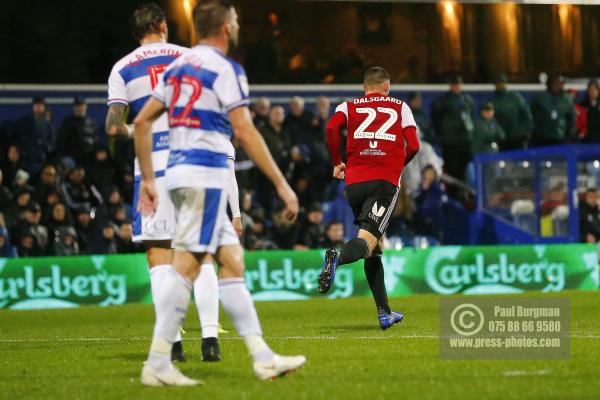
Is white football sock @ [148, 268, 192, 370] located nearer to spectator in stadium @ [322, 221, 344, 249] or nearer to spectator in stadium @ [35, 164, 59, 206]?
spectator in stadium @ [35, 164, 59, 206]

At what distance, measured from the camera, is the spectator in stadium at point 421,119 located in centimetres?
2136

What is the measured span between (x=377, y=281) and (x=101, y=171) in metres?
9.77

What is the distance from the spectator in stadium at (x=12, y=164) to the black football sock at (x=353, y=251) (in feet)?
32.5

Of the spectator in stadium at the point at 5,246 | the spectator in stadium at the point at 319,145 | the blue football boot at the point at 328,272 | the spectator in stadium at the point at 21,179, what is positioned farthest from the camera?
the spectator in stadium at the point at 319,145

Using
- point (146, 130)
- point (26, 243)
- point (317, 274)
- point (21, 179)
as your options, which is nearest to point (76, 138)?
point (21, 179)

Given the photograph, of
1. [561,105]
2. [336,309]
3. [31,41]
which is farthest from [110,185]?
[561,105]

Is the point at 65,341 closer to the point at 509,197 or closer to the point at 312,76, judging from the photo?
the point at 509,197

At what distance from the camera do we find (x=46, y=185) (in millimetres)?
18859

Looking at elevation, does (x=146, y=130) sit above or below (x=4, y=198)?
above

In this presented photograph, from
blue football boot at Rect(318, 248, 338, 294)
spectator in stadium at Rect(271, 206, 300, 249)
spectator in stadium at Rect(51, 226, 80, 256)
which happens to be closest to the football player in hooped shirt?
blue football boot at Rect(318, 248, 338, 294)

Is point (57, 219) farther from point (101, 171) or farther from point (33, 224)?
point (101, 171)

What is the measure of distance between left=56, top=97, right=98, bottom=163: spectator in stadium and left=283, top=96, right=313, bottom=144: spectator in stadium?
3.29 metres

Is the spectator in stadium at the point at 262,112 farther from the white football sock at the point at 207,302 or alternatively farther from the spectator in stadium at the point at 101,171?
the white football sock at the point at 207,302

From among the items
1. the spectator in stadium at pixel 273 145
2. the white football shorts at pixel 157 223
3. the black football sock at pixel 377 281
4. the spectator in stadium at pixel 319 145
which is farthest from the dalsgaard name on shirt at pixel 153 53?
the spectator in stadium at pixel 319 145
